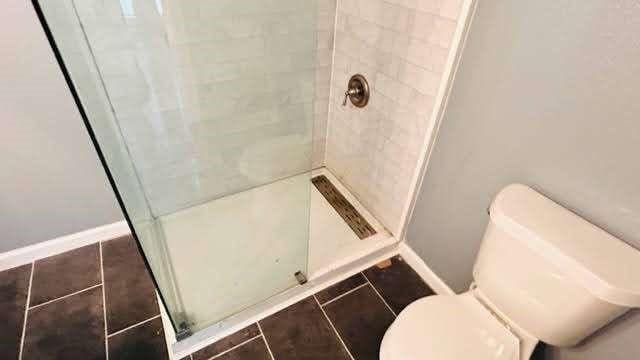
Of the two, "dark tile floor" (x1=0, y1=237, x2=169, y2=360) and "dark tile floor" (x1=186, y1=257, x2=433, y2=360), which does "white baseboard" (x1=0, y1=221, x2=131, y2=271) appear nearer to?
"dark tile floor" (x1=0, y1=237, x2=169, y2=360)

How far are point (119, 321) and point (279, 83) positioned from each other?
131cm

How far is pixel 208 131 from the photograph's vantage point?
5.34ft

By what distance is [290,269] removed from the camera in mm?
1496

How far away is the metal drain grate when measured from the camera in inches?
69.9

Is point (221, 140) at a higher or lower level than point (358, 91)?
lower

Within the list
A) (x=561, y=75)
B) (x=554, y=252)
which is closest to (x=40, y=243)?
(x=554, y=252)

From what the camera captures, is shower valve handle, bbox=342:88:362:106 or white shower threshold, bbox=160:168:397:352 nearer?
white shower threshold, bbox=160:168:397:352

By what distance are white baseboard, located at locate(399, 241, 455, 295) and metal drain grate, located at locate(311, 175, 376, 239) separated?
20 centimetres

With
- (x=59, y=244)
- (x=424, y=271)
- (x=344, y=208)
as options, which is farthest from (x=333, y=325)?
(x=59, y=244)

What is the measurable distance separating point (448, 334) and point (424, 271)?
0.62 m

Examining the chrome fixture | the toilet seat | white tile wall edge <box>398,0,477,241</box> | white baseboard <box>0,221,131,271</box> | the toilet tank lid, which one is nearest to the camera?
the toilet tank lid

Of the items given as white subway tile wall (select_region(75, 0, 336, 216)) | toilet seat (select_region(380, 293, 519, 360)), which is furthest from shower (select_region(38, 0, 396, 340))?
toilet seat (select_region(380, 293, 519, 360))

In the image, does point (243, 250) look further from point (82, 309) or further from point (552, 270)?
point (552, 270)

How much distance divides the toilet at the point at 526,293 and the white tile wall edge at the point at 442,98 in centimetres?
40
